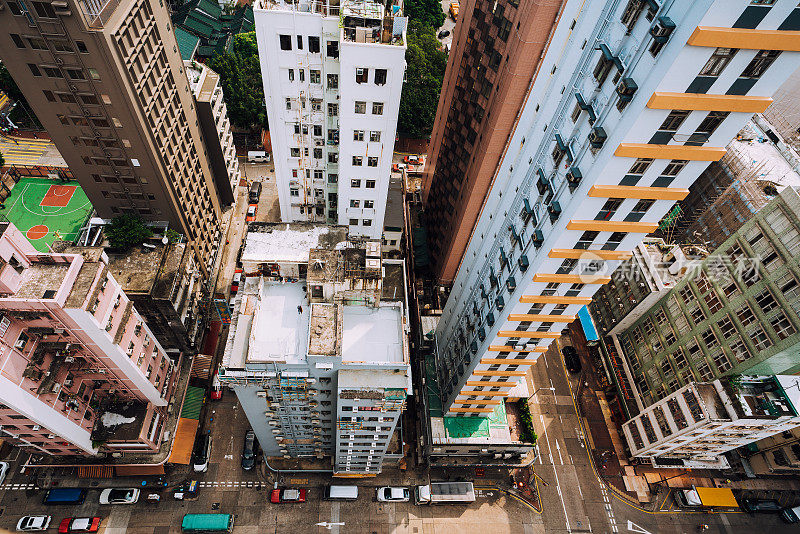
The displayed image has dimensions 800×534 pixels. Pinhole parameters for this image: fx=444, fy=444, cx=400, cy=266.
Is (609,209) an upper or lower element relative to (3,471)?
upper

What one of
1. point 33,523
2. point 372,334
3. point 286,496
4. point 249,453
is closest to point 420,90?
→ point 372,334

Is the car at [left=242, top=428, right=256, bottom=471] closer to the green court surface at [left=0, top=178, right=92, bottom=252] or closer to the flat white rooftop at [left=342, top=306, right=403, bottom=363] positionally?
the flat white rooftop at [left=342, top=306, right=403, bottom=363]

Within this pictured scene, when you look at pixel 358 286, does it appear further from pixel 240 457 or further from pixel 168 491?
pixel 168 491

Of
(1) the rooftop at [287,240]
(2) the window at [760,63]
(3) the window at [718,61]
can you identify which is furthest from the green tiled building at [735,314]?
(1) the rooftop at [287,240]

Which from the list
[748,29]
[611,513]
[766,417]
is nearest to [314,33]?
[748,29]

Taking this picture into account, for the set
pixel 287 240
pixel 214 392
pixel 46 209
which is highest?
pixel 46 209

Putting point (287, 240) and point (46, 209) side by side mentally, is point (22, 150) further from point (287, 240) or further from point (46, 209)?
point (287, 240)
